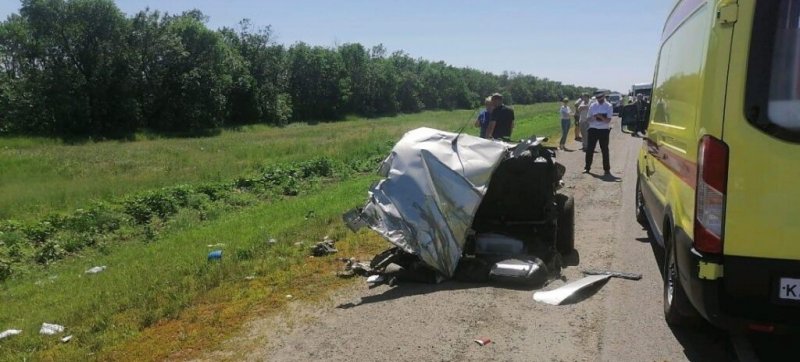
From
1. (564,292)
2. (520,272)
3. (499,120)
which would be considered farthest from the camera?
(499,120)

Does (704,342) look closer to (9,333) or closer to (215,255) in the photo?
(215,255)

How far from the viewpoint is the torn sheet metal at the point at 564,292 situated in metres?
5.18

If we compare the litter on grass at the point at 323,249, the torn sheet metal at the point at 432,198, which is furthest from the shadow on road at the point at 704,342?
the litter on grass at the point at 323,249

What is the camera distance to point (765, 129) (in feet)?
10.3

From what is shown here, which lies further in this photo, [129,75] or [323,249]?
[129,75]

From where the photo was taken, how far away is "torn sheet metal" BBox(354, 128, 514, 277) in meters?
5.70

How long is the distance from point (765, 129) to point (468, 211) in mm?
2927

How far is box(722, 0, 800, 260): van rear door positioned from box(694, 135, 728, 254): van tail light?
4 cm

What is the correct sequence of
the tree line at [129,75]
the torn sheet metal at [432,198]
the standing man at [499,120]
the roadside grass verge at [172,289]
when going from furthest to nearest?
the tree line at [129,75] < the standing man at [499,120] < the torn sheet metal at [432,198] < the roadside grass verge at [172,289]

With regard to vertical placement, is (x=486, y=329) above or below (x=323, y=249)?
above

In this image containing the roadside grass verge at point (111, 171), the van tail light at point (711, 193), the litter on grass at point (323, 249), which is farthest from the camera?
the roadside grass verge at point (111, 171)

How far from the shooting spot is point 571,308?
501cm

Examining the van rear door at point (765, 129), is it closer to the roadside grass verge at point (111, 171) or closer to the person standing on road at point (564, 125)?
the roadside grass verge at point (111, 171)

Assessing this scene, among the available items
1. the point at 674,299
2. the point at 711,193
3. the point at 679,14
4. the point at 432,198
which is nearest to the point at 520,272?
the point at 432,198
